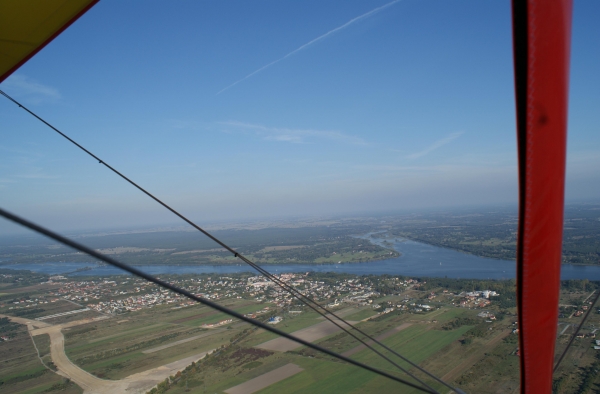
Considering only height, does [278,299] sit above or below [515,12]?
below

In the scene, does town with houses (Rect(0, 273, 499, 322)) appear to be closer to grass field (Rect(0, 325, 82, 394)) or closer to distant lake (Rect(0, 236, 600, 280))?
distant lake (Rect(0, 236, 600, 280))

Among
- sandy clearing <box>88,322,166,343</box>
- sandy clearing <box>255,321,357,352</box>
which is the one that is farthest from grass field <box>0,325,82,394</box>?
sandy clearing <box>255,321,357,352</box>

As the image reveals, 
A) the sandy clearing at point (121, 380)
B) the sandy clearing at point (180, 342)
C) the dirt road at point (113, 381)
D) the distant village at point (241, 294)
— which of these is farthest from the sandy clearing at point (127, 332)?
the distant village at point (241, 294)

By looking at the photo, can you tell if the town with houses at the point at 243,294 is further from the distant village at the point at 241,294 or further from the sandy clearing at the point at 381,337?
the sandy clearing at the point at 381,337

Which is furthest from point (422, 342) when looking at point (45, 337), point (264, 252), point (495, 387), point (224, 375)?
point (264, 252)

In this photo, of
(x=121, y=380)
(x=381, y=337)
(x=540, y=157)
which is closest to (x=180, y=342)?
(x=121, y=380)

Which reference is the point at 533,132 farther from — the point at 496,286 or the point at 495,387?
the point at 496,286

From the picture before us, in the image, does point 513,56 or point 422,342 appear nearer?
point 513,56

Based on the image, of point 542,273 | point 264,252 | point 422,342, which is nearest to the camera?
point 542,273
